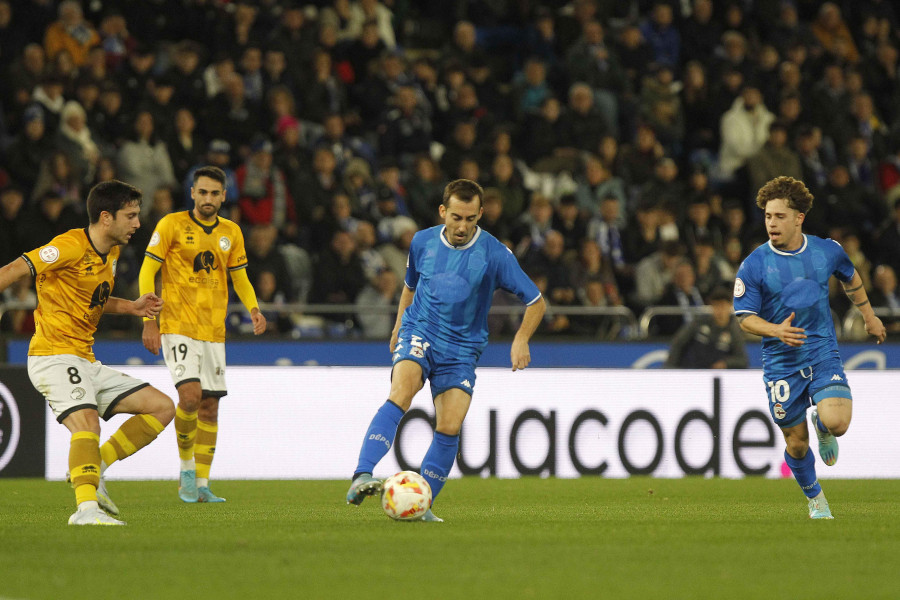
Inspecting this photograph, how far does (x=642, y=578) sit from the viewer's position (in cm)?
534

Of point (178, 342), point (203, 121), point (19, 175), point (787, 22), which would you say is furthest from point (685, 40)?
point (178, 342)

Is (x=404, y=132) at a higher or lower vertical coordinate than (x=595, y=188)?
Answer: higher

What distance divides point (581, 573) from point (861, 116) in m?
15.2

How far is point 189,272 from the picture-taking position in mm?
9719

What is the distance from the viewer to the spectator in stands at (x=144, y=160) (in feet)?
48.7

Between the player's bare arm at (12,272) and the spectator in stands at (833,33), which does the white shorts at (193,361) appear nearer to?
the player's bare arm at (12,272)

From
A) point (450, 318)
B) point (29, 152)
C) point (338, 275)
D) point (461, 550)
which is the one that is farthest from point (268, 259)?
point (461, 550)

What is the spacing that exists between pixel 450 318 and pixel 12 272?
2.49 m

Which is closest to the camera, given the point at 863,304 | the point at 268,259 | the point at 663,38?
the point at 863,304

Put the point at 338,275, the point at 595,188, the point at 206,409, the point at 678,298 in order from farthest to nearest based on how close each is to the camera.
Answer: the point at 595,188, the point at 678,298, the point at 338,275, the point at 206,409

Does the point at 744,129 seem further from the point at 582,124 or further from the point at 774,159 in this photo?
the point at 582,124

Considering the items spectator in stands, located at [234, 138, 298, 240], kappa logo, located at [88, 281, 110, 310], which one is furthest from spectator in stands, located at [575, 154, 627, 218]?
kappa logo, located at [88, 281, 110, 310]

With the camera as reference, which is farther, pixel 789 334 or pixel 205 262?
pixel 205 262

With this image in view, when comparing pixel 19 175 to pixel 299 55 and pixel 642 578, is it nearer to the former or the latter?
pixel 299 55
